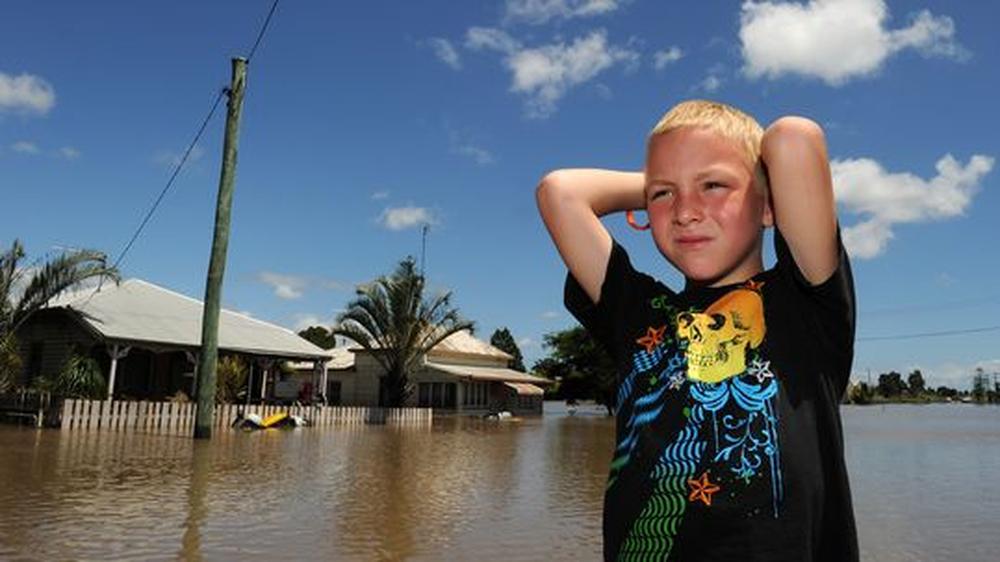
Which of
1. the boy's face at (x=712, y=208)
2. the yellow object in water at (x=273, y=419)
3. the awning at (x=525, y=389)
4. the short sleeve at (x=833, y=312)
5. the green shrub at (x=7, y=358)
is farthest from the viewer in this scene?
the awning at (x=525, y=389)

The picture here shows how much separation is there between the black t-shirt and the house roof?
73.4 feet

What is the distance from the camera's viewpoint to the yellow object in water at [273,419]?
2148 centimetres

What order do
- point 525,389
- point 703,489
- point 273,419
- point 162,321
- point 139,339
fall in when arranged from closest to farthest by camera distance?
point 703,489 → point 273,419 → point 139,339 → point 162,321 → point 525,389

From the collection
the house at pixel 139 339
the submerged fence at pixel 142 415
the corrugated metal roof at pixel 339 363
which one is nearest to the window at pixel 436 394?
the corrugated metal roof at pixel 339 363

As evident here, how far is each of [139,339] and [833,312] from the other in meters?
23.1

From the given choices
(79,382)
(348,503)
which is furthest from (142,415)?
(348,503)

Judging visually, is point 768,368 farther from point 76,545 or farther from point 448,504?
point 448,504

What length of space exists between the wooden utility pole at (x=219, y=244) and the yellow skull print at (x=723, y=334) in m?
16.8

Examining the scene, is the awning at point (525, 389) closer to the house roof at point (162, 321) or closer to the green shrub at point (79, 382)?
the house roof at point (162, 321)

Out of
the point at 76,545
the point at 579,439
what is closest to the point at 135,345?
the point at 579,439

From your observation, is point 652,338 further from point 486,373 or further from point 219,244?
point 486,373

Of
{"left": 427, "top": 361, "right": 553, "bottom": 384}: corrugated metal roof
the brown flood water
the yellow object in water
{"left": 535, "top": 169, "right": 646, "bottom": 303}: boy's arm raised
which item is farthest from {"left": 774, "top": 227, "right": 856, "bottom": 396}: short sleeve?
{"left": 427, "top": 361, "right": 553, "bottom": 384}: corrugated metal roof

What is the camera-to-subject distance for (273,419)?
2188 centimetres

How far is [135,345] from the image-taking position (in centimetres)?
2225
